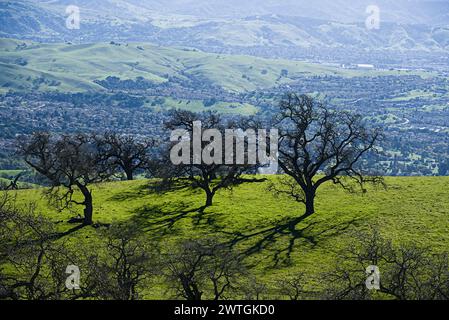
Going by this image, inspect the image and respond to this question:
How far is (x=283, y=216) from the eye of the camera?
64250 mm

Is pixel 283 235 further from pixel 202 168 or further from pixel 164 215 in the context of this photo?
pixel 164 215

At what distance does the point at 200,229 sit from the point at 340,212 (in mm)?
15299

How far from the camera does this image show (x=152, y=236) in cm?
5841

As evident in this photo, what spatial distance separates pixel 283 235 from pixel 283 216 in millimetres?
5891

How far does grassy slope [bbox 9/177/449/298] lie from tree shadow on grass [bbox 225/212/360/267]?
0.31 ft

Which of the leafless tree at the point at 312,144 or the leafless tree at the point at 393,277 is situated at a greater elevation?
the leafless tree at the point at 312,144

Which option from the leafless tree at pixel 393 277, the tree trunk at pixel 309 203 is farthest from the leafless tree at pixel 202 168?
the leafless tree at pixel 393 277

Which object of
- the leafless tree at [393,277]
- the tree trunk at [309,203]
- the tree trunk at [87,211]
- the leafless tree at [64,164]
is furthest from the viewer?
the tree trunk at [309,203]

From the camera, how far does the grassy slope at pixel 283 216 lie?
179ft

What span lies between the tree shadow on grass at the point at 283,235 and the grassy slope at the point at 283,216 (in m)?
0.10

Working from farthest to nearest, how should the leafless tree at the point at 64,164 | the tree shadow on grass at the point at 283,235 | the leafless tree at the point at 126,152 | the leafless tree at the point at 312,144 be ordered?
the leafless tree at the point at 126,152, the leafless tree at the point at 312,144, the leafless tree at the point at 64,164, the tree shadow on grass at the point at 283,235

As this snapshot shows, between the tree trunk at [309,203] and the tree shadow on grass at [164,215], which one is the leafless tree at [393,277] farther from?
the tree shadow on grass at [164,215]

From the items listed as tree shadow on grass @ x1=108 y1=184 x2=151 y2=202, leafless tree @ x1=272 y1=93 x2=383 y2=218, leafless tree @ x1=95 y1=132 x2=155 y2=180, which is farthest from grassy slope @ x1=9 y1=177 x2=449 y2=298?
leafless tree @ x1=95 y1=132 x2=155 y2=180
